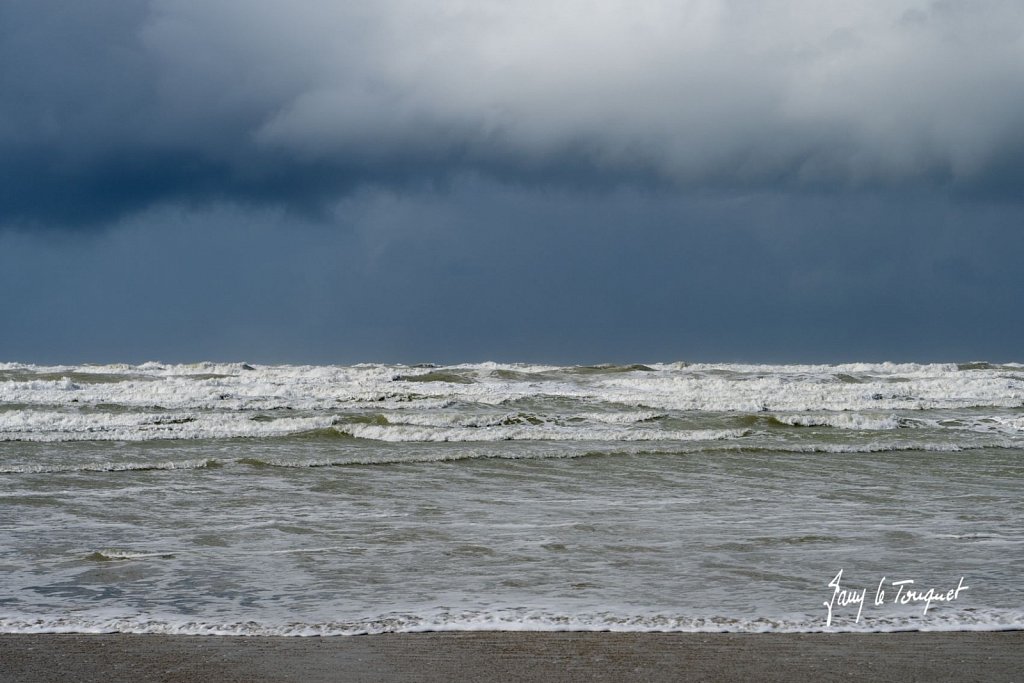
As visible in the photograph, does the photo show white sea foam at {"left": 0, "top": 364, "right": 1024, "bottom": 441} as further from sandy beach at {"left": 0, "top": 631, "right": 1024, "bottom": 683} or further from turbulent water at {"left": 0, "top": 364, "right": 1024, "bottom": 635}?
sandy beach at {"left": 0, "top": 631, "right": 1024, "bottom": 683}

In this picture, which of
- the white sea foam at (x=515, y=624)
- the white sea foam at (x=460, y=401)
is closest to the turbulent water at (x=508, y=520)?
the white sea foam at (x=515, y=624)

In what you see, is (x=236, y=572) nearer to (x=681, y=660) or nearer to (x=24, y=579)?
(x=24, y=579)

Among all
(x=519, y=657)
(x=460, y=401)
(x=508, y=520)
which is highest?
(x=460, y=401)

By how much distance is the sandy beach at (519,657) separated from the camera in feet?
15.0

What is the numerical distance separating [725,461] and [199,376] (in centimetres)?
2390

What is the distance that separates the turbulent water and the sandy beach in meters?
0.20

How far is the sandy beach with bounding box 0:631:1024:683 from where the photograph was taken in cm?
457

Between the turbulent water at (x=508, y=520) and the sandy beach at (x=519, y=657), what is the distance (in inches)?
8.0

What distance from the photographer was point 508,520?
29.5 ft

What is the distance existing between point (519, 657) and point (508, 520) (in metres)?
4.13
